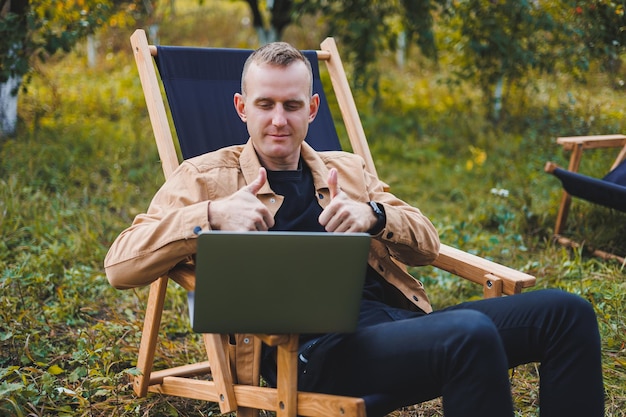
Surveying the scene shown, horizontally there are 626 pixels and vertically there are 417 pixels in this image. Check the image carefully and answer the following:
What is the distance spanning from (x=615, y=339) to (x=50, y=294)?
2.60 meters

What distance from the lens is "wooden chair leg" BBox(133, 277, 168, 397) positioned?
255 centimetres

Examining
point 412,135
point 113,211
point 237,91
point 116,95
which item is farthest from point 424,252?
point 116,95

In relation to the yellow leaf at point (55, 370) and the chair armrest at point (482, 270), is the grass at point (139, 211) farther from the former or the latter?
the chair armrest at point (482, 270)

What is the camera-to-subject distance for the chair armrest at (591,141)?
4559mm

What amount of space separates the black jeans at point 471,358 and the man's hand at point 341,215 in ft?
0.93

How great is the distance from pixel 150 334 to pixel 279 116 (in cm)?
93

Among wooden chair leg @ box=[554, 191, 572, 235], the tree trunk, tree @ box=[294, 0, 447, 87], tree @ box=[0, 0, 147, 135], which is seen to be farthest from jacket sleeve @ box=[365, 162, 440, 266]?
tree @ box=[294, 0, 447, 87]

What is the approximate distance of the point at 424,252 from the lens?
2400 millimetres

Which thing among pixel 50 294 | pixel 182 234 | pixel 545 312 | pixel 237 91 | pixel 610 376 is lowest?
pixel 610 376

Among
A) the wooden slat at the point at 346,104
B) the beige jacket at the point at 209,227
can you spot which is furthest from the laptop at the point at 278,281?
the wooden slat at the point at 346,104

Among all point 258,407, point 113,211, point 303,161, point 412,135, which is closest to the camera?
point 258,407

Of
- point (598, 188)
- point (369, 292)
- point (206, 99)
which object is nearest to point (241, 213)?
point (369, 292)

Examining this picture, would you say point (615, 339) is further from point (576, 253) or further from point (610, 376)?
point (576, 253)

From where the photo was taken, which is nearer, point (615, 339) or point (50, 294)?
point (615, 339)
